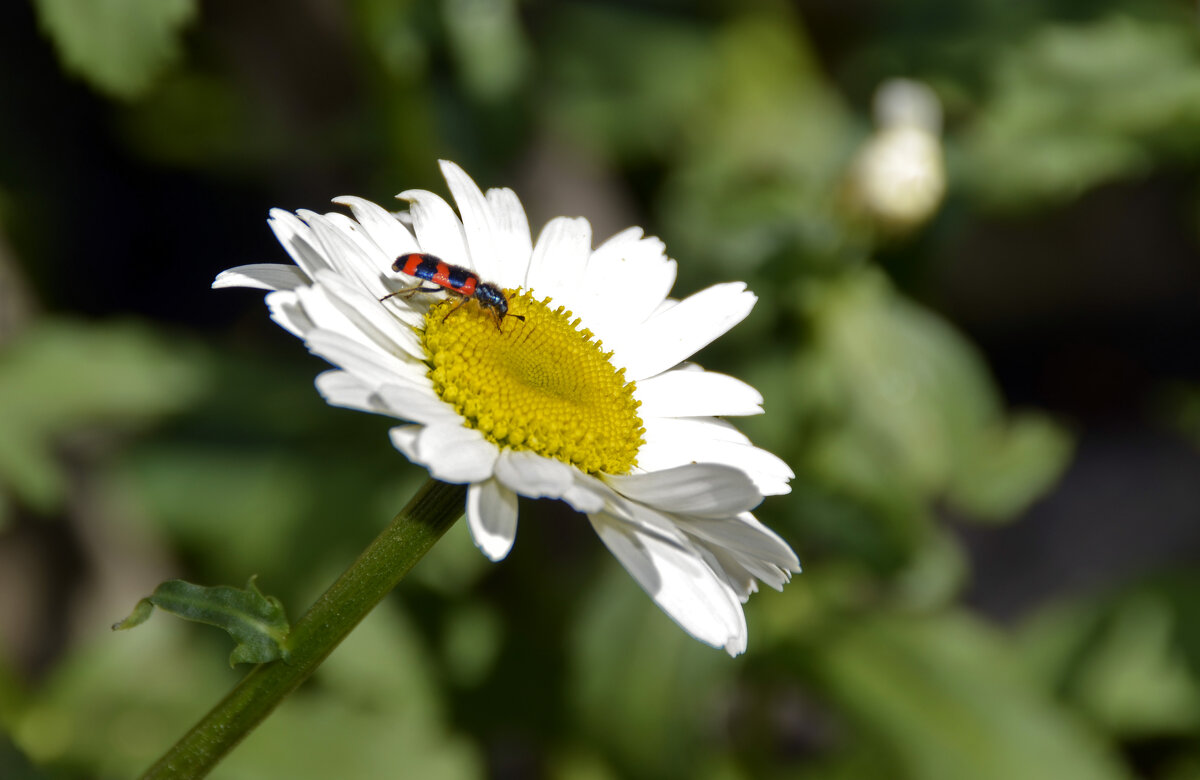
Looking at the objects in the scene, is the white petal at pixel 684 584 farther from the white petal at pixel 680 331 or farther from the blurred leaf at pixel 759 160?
the blurred leaf at pixel 759 160

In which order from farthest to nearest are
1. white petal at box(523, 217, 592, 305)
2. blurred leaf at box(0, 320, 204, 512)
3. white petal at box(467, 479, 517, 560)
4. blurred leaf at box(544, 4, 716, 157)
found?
blurred leaf at box(544, 4, 716, 157), blurred leaf at box(0, 320, 204, 512), white petal at box(523, 217, 592, 305), white petal at box(467, 479, 517, 560)

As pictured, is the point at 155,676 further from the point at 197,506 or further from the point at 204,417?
the point at 204,417

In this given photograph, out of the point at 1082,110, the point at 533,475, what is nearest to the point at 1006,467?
the point at 1082,110

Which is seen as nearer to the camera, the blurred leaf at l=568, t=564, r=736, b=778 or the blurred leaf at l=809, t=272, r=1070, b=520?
the blurred leaf at l=568, t=564, r=736, b=778

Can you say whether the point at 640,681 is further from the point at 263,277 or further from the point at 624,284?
the point at 263,277

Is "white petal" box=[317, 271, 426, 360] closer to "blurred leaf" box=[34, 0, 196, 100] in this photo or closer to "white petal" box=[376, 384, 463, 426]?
"white petal" box=[376, 384, 463, 426]

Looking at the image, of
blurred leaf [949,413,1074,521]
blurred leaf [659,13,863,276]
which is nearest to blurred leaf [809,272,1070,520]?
blurred leaf [949,413,1074,521]

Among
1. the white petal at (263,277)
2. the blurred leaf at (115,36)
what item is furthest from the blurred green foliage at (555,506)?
the white petal at (263,277)
